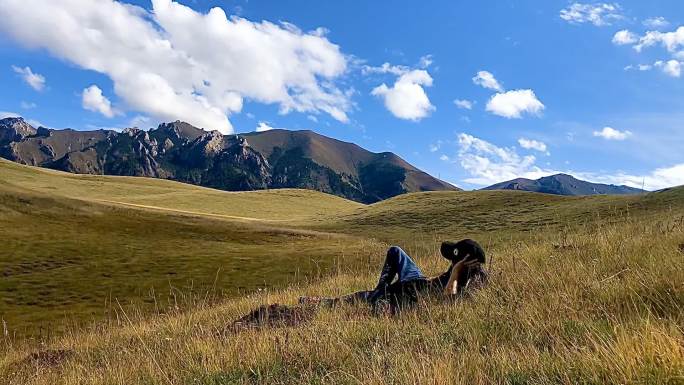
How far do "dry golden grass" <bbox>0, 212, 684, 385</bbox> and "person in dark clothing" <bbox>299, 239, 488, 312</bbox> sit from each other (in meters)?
0.33

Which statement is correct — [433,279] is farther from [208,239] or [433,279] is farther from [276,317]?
[208,239]

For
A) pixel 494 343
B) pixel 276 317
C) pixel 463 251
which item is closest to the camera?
pixel 494 343

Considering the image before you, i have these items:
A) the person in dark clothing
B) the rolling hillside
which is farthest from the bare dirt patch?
the rolling hillside

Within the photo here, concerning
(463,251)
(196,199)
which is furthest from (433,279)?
(196,199)

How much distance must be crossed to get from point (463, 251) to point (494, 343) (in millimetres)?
3052

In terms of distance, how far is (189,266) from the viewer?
38969mm

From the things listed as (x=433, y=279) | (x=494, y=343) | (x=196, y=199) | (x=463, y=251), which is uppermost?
(x=196, y=199)

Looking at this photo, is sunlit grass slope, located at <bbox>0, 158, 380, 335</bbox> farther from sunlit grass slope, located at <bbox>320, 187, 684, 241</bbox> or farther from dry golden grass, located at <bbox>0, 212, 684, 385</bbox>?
sunlit grass slope, located at <bbox>320, 187, 684, 241</bbox>

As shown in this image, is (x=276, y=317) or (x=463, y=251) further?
(x=276, y=317)

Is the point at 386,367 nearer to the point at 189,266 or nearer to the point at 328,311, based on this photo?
the point at 328,311

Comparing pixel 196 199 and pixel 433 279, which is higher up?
pixel 196 199

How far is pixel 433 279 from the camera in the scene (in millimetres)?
7176

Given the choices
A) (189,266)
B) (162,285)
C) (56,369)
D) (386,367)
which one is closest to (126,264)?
(189,266)

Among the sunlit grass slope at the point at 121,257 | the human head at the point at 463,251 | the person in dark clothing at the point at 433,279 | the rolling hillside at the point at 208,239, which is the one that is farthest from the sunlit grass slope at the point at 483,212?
the human head at the point at 463,251
